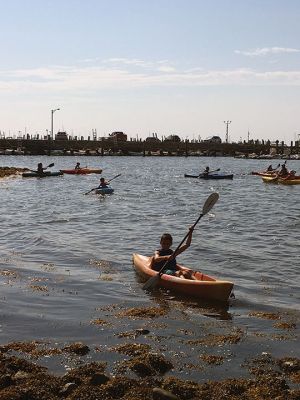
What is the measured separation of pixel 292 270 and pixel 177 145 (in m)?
105

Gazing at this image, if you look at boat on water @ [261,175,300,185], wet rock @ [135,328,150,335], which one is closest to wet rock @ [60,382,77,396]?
wet rock @ [135,328,150,335]

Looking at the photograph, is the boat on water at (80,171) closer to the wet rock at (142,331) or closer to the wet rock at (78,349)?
the wet rock at (142,331)

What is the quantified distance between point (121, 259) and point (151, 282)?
11.3 feet

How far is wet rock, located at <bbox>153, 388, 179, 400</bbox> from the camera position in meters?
5.86

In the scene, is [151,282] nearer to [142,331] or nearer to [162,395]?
[142,331]

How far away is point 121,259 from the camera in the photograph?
47.3 ft

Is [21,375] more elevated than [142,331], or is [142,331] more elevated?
[21,375]

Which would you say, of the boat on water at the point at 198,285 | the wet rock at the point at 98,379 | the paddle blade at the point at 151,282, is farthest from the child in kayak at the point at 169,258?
the wet rock at the point at 98,379

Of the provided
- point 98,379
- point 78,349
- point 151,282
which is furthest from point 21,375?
point 151,282

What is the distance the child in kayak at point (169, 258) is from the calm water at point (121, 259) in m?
0.66

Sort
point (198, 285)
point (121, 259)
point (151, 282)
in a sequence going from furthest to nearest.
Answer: point (121, 259), point (151, 282), point (198, 285)

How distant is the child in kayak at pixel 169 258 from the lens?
11.4 metres

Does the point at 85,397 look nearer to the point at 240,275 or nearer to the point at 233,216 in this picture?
the point at 240,275

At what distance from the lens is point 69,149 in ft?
360
